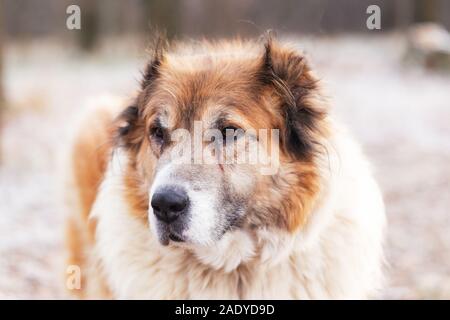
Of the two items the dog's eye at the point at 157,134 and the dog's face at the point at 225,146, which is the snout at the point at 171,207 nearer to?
the dog's face at the point at 225,146

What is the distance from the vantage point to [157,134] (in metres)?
3.80

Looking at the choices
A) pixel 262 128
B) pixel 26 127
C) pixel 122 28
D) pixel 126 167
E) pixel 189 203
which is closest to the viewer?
pixel 189 203

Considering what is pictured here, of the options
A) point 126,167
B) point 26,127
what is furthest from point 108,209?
point 26,127

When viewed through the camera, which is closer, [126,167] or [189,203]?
[189,203]

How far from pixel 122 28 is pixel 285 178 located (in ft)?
73.6

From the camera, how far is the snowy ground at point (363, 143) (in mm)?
5695

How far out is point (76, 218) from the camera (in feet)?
16.5

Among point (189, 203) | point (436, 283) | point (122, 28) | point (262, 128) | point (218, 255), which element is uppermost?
point (122, 28)

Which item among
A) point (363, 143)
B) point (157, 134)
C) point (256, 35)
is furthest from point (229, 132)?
point (363, 143)

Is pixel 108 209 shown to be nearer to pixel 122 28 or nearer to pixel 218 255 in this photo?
pixel 218 255

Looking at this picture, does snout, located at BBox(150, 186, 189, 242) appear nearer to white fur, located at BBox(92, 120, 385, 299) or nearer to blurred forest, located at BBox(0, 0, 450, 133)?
white fur, located at BBox(92, 120, 385, 299)

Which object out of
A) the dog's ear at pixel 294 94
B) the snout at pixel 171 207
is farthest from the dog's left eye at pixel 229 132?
the snout at pixel 171 207

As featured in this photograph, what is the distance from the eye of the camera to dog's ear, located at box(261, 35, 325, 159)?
12.4ft
